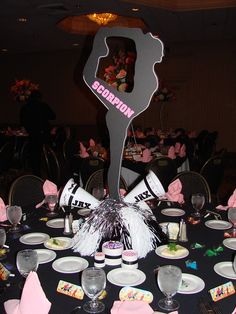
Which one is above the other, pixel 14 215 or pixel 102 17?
pixel 102 17

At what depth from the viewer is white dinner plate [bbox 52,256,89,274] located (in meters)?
1.41

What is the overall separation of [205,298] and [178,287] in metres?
0.11

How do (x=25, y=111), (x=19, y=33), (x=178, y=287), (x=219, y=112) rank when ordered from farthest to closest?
1. (x=219, y=112)
2. (x=19, y=33)
3. (x=25, y=111)
4. (x=178, y=287)

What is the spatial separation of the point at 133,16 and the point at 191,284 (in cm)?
586

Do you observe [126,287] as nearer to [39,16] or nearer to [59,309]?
Result: [59,309]

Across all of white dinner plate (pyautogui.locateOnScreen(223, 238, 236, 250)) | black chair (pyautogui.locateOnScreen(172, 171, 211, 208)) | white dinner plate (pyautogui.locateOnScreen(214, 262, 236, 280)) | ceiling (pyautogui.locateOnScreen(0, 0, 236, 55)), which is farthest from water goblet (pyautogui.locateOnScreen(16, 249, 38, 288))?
ceiling (pyautogui.locateOnScreen(0, 0, 236, 55))

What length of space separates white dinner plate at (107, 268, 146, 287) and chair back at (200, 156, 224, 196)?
7.41 ft

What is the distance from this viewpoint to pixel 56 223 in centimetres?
196

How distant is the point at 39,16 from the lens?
6352 mm

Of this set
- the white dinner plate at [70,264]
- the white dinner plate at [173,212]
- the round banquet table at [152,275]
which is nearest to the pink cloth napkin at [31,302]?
the round banquet table at [152,275]

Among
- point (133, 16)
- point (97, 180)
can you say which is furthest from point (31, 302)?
point (133, 16)

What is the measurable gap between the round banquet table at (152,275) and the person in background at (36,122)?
4.30m

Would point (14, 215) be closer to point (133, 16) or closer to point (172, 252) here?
point (172, 252)

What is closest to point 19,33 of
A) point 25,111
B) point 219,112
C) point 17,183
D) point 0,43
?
point 0,43
